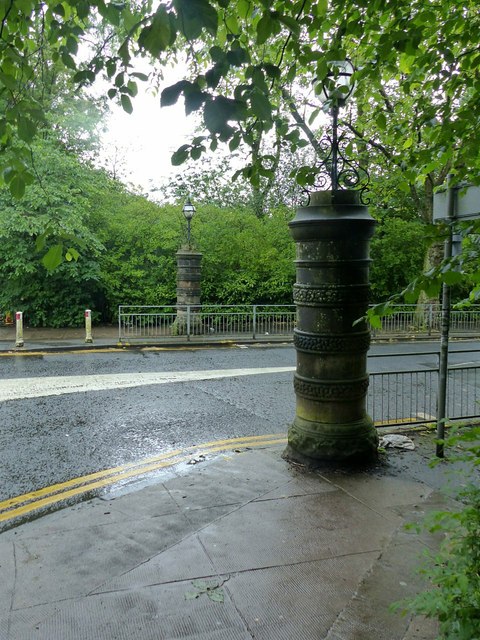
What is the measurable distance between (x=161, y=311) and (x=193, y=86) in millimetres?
16132

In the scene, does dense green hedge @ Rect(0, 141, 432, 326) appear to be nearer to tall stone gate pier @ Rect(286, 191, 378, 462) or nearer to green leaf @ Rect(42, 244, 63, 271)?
tall stone gate pier @ Rect(286, 191, 378, 462)

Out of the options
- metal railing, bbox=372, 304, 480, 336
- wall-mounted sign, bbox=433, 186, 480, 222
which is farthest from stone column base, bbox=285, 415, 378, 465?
metal railing, bbox=372, 304, 480, 336

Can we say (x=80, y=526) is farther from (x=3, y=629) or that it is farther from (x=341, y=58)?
A: (x=341, y=58)

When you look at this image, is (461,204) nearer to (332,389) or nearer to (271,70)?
(332,389)

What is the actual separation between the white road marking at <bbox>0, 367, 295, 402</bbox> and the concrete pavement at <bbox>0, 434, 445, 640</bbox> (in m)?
4.75

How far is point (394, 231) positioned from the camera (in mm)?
21328

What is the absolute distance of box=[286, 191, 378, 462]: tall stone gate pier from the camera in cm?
543

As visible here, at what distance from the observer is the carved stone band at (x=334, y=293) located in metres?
5.44

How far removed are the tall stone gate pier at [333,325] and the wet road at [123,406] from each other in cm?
179

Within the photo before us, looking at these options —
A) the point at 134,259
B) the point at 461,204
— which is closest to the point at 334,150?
the point at 461,204

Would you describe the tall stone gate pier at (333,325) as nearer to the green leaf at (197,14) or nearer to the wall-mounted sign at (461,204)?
the wall-mounted sign at (461,204)

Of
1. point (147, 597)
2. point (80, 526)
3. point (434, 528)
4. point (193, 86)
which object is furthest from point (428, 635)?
point (193, 86)

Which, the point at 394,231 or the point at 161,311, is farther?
the point at 394,231

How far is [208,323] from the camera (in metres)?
17.2
